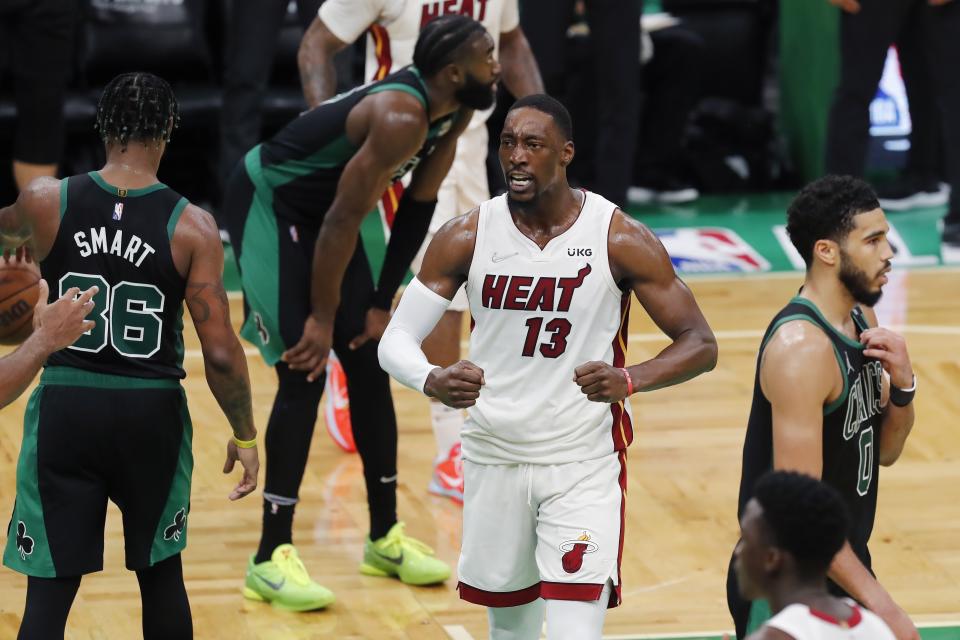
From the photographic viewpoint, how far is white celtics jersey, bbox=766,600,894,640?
282 cm

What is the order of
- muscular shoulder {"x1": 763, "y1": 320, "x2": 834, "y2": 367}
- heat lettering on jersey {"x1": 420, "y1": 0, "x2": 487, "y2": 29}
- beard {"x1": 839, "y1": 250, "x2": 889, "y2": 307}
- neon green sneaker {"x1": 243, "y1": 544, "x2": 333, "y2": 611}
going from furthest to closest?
heat lettering on jersey {"x1": 420, "y1": 0, "x2": 487, "y2": 29} < neon green sneaker {"x1": 243, "y1": 544, "x2": 333, "y2": 611} < beard {"x1": 839, "y1": 250, "x2": 889, "y2": 307} < muscular shoulder {"x1": 763, "y1": 320, "x2": 834, "y2": 367}

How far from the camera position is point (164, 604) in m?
4.20

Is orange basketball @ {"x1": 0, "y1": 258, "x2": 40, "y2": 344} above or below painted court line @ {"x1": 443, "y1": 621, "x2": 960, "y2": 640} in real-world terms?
above

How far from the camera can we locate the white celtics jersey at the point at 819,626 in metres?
2.82

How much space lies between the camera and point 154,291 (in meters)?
4.08

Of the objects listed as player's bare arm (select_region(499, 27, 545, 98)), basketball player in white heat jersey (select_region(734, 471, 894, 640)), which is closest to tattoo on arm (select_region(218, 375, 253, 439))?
basketball player in white heat jersey (select_region(734, 471, 894, 640))

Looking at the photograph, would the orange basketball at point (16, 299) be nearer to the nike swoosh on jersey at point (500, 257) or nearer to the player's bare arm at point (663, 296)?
the nike swoosh on jersey at point (500, 257)

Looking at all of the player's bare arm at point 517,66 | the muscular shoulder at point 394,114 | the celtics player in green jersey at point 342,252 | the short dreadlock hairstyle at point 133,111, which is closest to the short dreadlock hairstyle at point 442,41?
the celtics player in green jersey at point 342,252

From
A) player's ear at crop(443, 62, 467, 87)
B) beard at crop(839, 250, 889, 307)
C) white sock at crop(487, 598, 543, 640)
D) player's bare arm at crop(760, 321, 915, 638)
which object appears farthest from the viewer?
player's ear at crop(443, 62, 467, 87)

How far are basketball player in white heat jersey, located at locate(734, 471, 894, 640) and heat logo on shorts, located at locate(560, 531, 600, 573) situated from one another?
1208 millimetres

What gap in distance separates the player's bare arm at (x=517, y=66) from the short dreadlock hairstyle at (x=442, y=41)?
4.70 feet

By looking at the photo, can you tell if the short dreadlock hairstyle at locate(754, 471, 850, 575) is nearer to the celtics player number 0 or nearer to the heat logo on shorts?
the heat logo on shorts

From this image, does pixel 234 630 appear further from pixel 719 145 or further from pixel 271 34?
pixel 719 145

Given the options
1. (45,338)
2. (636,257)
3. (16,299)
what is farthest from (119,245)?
(636,257)
